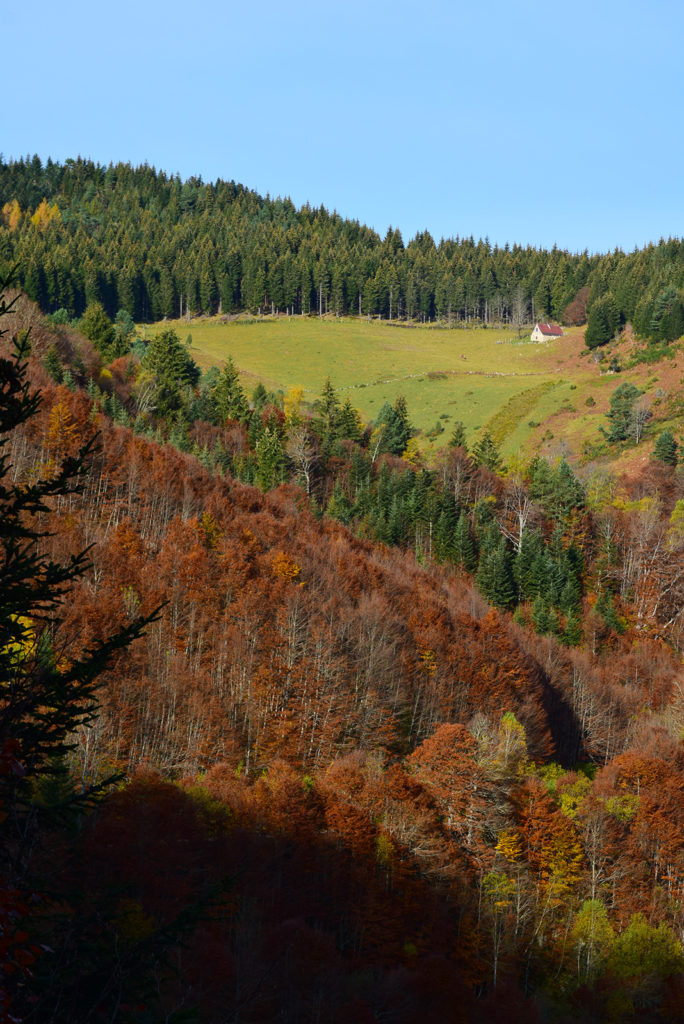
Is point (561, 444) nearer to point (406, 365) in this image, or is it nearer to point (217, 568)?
point (406, 365)

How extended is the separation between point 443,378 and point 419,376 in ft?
15.7

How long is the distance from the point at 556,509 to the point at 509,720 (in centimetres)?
4694

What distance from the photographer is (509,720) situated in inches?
3381

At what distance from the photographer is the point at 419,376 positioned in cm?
17788

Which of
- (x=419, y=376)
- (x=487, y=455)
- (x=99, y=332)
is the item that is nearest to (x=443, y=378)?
(x=419, y=376)

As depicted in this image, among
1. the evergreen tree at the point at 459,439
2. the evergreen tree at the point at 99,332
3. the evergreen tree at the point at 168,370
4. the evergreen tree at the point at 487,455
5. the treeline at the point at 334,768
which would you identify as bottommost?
the treeline at the point at 334,768

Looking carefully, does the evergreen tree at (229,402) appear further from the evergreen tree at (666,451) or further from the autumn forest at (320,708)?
the evergreen tree at (666,451)

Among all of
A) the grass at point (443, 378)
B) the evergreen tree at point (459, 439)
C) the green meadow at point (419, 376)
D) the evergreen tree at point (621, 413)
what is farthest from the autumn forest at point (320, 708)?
the green meadow at point (419, 376)

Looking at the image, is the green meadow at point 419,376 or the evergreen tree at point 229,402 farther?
the green meadow at point 419,376

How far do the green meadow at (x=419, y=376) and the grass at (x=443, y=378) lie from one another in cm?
18

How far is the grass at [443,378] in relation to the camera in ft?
500

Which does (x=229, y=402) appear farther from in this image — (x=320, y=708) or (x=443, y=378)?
(x=320, y=708)

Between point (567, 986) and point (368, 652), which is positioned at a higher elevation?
→ point (368, 652)

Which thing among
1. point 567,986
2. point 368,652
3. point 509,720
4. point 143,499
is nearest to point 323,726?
point 368,652
